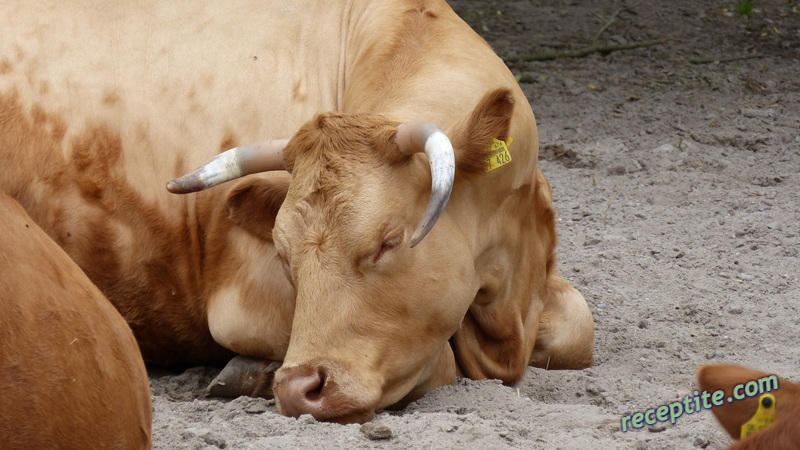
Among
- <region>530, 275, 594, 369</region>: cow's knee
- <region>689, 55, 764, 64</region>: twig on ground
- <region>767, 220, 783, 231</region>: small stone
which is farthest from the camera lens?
<region>689, 55, 764, 64</region>: twig on ground

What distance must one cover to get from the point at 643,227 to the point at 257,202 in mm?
2918

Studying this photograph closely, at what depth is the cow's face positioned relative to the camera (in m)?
4.16

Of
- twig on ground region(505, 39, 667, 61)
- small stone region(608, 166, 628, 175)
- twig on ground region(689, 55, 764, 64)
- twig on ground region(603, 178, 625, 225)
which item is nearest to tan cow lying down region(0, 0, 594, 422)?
twig on ground region(603, 178, 625, 225)

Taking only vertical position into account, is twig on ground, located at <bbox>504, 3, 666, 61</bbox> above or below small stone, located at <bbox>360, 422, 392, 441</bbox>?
below

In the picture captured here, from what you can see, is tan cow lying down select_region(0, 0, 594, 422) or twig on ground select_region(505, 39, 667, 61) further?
twig on ground select_region(505, 39, 667, 61)

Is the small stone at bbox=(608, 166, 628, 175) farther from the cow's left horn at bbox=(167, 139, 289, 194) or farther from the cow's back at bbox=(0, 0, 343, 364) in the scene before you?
the cow's left horn at bbox=(167, 139, 289, 194)

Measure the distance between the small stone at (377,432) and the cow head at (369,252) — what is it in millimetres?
214

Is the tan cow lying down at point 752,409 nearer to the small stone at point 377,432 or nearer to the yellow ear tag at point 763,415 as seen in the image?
the yellow ear tag at point 763,415

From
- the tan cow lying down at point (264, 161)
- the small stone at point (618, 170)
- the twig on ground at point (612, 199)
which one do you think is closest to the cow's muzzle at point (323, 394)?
the tan cow lying down at point (264, 161)

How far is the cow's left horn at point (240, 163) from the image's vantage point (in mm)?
4574

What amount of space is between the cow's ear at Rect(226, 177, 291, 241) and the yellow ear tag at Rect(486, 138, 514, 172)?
850 mm

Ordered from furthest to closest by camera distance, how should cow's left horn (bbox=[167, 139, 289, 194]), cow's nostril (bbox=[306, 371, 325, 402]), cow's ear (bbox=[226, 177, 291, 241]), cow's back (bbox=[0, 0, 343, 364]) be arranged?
1. cow's back (bbox=[0, 0, 343, 364])
2. cow's ear (bbox=[226, 177, 291, 241])
3. cow's left horn (bbox=[167, 139, 289, 194])
4. cow's nostril (bbox=[306, 371, 325, 402])

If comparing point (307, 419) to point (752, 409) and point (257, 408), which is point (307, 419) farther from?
point (752, 409)

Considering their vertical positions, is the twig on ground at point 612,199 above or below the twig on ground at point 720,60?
above
